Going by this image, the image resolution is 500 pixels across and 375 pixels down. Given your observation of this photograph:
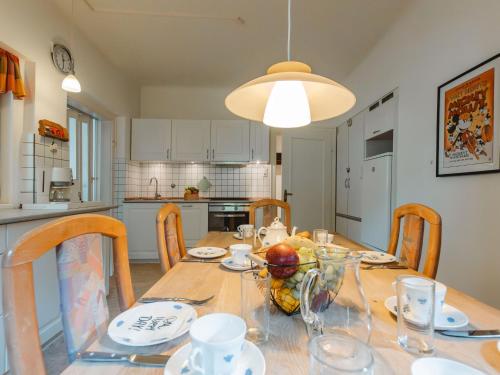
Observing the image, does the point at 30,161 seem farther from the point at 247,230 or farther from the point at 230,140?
the point at 230,140

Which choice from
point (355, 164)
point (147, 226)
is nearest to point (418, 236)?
point (355, 164)

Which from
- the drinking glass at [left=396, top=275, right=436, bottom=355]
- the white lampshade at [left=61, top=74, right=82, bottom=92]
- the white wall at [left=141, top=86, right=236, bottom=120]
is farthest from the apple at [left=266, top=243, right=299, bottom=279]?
the white wall at [left=141, top=86, right=236, bottom=120]

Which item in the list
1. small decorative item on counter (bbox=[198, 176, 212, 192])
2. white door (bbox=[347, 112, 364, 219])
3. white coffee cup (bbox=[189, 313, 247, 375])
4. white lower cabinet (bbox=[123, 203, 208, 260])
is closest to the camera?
white coffee cup (bbox=[189, 313, 247, 375])

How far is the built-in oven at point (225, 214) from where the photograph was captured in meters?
3.82

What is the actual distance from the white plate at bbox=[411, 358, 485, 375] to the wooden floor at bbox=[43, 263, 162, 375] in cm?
186

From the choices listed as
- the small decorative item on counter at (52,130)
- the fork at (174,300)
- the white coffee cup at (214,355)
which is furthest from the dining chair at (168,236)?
the small decorative item on counter at (52,130)

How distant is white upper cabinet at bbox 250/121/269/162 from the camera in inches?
159

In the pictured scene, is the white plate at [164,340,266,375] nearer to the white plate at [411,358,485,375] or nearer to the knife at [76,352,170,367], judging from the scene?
the knife at [76,352,170,367]

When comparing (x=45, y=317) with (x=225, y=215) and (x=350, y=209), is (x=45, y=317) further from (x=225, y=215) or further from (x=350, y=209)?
(x=350, y=209)

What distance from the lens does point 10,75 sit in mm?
1922

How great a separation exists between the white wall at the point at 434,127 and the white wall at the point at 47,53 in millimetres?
3019

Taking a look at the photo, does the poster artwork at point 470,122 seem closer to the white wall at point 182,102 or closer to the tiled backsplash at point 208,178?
the tiled backsplash at point 208,178

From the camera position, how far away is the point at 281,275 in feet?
2.13

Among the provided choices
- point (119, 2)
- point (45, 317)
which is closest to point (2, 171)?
point (45, 317)
